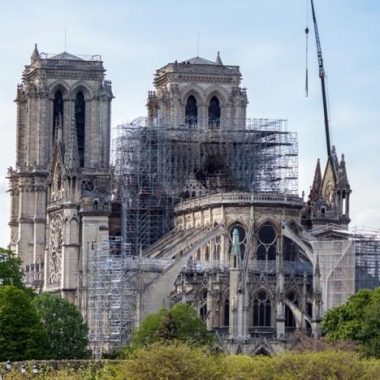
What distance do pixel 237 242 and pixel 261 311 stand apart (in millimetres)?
4245

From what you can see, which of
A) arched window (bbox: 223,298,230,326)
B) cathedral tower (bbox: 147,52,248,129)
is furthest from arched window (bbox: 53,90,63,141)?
arched window (bbox: 223,298,230,326)

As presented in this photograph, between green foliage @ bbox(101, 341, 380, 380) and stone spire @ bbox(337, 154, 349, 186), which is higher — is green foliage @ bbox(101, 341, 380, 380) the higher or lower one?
the lower one

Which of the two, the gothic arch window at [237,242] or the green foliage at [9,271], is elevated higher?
the gothic arch window at [237,242]

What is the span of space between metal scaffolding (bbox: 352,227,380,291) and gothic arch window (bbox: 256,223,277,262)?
15.8 feet

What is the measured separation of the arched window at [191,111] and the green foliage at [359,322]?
29.9 meters

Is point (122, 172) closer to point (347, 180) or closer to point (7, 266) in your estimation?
point (347, 180)

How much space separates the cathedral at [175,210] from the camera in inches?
5030

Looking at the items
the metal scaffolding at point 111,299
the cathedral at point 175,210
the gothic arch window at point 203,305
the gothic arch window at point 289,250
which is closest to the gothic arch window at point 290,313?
the cathedral at point 175,210

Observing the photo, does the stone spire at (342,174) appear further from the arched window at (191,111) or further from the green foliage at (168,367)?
the green foliage at (168,367)

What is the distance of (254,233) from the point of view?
131 meters

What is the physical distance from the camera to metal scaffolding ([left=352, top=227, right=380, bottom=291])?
13212cm

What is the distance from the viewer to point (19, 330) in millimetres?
105125

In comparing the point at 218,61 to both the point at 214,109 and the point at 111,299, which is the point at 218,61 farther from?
the point at 111,299

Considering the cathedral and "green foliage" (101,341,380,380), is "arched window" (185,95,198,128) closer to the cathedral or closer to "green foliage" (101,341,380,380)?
the cathedral
